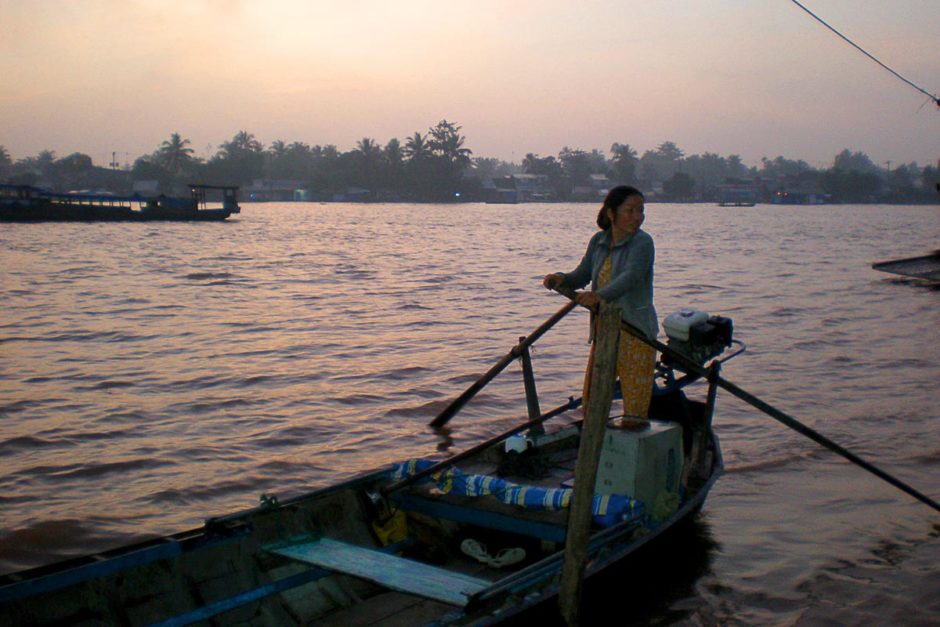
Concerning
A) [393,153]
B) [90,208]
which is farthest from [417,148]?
[90,208]

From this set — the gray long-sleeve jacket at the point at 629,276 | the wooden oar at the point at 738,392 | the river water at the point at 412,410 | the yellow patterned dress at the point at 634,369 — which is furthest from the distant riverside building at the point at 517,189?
the yellow patterned dress at the point at 634,369

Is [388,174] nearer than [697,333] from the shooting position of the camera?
No

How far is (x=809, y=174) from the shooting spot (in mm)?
157000

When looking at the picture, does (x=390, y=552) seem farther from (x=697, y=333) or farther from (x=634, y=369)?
(x=697, y=333)

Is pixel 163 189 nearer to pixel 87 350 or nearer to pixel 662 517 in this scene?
pixel 87 350

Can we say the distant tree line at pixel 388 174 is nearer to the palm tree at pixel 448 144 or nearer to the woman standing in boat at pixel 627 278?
the palm tree at pixel 448 144

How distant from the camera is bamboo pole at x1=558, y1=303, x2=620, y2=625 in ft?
11.7

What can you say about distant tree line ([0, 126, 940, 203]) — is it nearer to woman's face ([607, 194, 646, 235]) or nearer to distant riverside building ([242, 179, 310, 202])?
distant riverside building ([242, 179, 310, 202])

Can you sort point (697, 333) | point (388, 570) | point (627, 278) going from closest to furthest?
point (388, 570) → point (627, 278) → point (697, 333)

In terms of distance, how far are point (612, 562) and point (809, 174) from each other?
553 feet

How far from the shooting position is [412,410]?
920cm

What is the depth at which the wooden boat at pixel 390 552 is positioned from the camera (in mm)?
3293

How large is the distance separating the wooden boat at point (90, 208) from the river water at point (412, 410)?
28.0 m

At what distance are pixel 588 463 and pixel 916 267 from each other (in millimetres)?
21515
